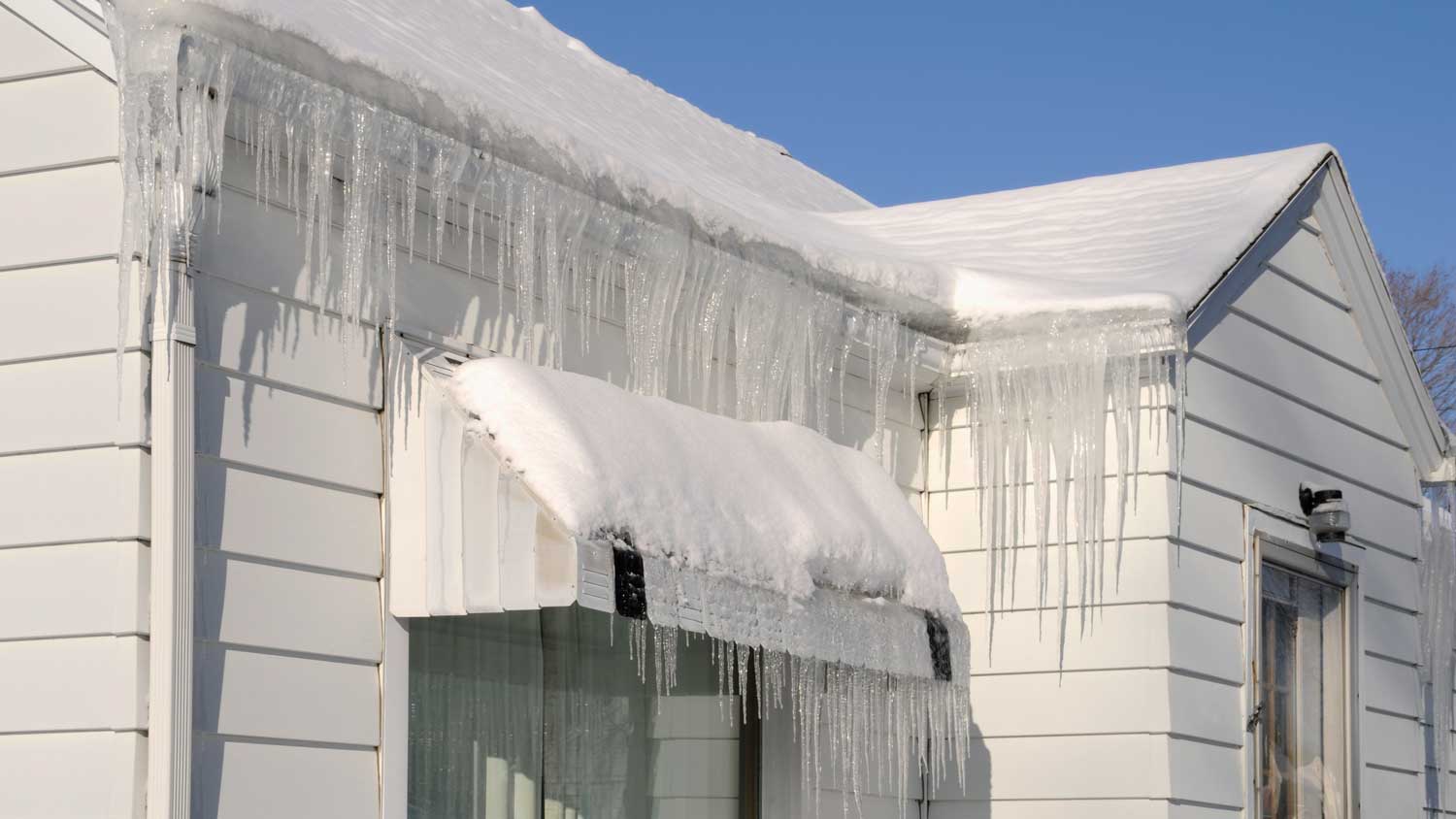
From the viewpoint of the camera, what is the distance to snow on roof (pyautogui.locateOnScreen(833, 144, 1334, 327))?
21.7 ft

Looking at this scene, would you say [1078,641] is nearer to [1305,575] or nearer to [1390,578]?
[1305,575]

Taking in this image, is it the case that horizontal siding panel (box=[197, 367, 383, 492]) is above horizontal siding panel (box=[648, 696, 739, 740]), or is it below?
above

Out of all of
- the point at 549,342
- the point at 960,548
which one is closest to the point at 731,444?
the point at 549,342

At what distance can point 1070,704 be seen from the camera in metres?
6.59

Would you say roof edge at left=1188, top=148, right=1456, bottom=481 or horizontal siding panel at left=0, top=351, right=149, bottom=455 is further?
roof edge at left=1188, top=148, right=1456, bottom=481

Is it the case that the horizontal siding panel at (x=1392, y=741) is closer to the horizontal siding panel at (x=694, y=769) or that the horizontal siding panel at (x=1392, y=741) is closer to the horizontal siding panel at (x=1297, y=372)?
the horizontal siding panel at (x=1297, y=372)

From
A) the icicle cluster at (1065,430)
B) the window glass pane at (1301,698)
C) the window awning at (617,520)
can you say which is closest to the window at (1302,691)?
the window glass pane at (1301,698)

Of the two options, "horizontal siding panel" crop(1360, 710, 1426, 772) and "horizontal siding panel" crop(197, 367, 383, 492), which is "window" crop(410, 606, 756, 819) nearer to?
"horizontal siding panel" crop(197, 367, 383, 492)

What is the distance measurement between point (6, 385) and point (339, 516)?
2.76 feet

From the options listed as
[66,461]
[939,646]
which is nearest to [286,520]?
[66,461]

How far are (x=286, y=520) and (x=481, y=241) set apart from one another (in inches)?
41.5

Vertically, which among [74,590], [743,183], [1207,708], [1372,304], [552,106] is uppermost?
[743,183]

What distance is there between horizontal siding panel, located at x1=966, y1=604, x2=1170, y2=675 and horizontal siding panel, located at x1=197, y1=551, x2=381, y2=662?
2.92m

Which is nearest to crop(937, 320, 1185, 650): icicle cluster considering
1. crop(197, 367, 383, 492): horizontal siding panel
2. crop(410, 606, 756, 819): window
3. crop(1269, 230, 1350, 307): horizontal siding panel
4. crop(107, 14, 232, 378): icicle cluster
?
crop(1269, 230, 1350, 307): horizontal siding panel
